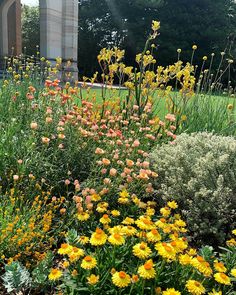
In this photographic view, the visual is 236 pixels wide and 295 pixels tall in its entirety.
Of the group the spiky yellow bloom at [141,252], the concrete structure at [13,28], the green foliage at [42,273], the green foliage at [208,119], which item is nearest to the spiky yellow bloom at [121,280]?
the spiky yellow bloom at [141,252]

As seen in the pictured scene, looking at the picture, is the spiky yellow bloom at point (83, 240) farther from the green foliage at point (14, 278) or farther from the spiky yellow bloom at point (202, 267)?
the spiky yellow bloom at point (202, 267)

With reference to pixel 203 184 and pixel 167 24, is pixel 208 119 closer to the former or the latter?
pixel 203 184

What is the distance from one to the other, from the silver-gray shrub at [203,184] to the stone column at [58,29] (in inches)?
473

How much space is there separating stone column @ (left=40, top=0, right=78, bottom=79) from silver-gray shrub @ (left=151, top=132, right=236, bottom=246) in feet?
39.5

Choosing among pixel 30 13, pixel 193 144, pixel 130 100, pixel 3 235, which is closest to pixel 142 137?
pixel 193 144

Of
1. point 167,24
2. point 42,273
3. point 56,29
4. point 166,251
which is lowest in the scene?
point 42,273

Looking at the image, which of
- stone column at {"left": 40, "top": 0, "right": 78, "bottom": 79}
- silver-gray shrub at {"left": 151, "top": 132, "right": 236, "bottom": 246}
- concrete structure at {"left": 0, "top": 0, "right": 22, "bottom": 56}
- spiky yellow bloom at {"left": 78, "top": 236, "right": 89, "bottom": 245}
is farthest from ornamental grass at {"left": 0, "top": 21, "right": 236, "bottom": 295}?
concrete structure at {"left": 0, "top": 0, "right": 22, "bottom": 56}

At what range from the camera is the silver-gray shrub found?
2547 millimetres

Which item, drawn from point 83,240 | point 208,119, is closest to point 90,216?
point 83,240

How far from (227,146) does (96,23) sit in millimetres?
33196

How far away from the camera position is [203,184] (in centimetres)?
269

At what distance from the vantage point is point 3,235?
6.75ft

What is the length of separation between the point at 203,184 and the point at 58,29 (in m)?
13.4

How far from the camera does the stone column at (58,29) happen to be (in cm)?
1379
